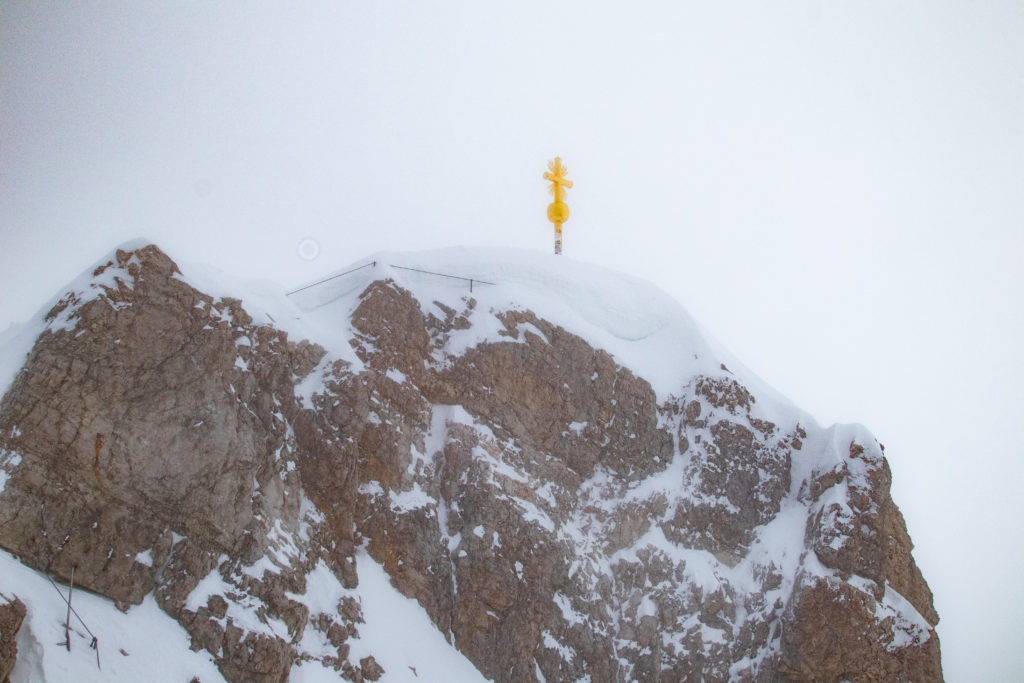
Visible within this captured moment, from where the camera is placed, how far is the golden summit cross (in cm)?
4891

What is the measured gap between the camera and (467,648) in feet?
98.0

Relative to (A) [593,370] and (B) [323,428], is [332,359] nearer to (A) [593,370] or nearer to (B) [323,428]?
(B) [323,428]

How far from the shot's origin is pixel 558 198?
1949 inches

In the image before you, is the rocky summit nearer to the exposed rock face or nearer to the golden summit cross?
the exposed rock face

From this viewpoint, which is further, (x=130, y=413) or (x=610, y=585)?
(x=610, y=585)

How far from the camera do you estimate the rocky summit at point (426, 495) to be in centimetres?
2592

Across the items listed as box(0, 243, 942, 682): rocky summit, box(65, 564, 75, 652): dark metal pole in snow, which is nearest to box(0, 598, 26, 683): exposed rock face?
box(0, 243, 942, 682): rocky summit

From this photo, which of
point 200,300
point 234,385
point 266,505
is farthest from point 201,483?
point 200,300

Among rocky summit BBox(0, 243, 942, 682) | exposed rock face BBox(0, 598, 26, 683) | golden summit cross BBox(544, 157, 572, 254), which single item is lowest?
exposed rock face BBox(0, 598, 26, 683)

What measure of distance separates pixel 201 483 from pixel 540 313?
19.9 metres

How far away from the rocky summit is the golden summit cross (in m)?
10.1

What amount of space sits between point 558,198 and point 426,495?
25267 millimetres

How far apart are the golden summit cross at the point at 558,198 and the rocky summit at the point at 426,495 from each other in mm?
10143

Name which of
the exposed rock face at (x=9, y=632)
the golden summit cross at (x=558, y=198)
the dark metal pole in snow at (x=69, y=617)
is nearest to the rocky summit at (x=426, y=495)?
the exposed rock face at (x=9, y=632)
